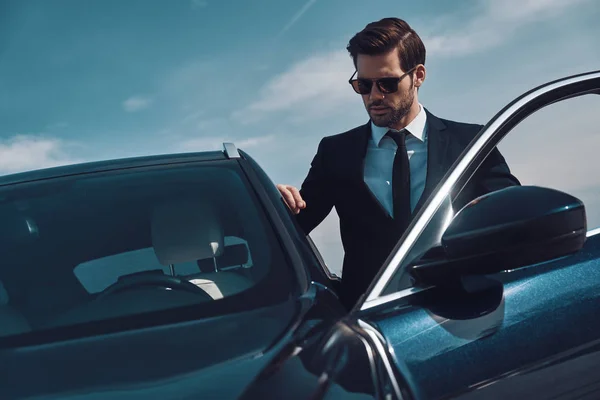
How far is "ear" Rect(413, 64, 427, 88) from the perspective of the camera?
381 centimetres

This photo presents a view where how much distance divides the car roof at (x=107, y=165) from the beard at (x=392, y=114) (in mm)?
1025

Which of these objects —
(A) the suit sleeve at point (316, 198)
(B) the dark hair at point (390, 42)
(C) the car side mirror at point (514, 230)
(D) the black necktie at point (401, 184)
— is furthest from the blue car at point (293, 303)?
(B) the dark hair at point (390, 42)

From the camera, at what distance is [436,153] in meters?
3.27

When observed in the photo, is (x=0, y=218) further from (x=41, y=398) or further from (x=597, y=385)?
(x=597, y=385)

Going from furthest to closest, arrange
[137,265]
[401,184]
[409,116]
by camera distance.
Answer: [409,116]
[401,184]
[137,265]

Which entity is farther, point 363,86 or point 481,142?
point 363,86

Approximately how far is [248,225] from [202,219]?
0.68 feet

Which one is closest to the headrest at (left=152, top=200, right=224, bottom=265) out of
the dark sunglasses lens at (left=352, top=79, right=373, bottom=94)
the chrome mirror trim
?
the chrome mirror trim

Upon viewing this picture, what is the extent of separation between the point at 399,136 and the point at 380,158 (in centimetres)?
17

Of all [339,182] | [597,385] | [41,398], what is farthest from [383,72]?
[41,398]

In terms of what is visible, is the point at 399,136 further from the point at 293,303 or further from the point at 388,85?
the point at 293,303

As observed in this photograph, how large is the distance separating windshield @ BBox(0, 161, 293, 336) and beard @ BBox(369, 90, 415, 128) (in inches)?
44.2

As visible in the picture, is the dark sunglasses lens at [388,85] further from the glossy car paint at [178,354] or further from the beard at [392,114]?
the glossy car paint at [178,354]

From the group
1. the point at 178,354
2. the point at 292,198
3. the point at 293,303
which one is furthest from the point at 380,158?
the point at 178,354
